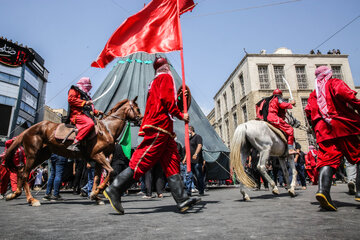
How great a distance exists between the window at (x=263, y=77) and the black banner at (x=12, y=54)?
33119mm

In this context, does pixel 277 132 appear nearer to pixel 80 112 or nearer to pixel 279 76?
pixel 80 112

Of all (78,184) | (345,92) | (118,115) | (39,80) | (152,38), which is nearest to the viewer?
(345,92)

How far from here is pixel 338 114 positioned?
2568 millimetres

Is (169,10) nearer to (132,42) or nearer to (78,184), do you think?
(132,42)

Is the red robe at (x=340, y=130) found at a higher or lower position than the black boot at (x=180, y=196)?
higher

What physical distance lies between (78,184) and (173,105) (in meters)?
6.38

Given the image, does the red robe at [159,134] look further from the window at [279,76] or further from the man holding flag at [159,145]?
Result: the window at [279,76]

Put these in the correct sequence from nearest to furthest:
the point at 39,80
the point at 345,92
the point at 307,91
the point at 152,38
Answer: the point at 345,92, the point at 152,38, the point at 307,91, the point at 39,80

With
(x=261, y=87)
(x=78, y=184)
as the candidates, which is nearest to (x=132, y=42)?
(x=78, y=184)

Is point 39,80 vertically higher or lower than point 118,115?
higher

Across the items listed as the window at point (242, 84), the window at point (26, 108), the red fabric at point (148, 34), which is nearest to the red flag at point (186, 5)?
the red fabric at point (148, 34)

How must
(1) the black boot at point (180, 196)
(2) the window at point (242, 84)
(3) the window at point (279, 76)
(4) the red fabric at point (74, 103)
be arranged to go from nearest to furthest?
1. (1) the black boot at point (180, 196)
2. (4) the red fabric at point (74, 103)
3. (3) the window at point (279, 76)
4. (2) the window at point (242, 84)

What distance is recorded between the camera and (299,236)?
1.33 meters

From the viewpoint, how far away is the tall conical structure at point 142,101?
366 inches
